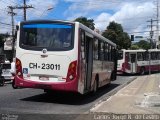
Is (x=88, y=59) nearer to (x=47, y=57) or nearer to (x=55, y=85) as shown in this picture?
(x=47, y=57)

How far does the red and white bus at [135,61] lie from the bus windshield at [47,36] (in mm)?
30663

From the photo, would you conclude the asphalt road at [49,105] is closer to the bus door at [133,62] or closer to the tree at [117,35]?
the bus door at [133,62]

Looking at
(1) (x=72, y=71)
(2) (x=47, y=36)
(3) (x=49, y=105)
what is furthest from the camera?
(2) (x=47, y=36)

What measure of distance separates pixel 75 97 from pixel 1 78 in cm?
1042

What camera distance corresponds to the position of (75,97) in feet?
65.6

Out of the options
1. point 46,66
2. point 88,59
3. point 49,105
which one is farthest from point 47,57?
point 88,59

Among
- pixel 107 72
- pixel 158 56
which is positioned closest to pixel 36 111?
pixel 107 72

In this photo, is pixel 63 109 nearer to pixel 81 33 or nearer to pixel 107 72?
pixel 81 33

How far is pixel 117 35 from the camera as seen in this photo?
8869 centimetres

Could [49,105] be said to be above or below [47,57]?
below

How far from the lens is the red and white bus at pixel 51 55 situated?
16484 millimetres

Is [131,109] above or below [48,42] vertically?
below

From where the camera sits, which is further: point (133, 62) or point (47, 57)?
point (133, 62)

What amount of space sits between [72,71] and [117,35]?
7282cm
